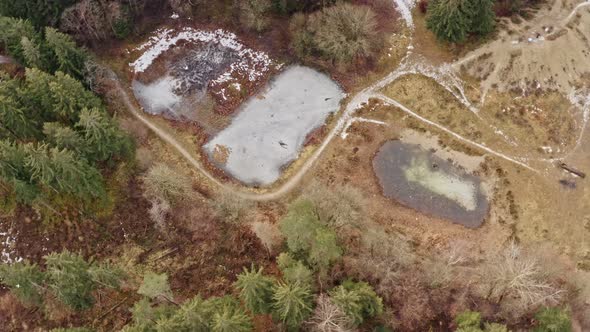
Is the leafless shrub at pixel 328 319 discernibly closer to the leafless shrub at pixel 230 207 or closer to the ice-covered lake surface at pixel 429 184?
the leafless shrub at pixel 230 207

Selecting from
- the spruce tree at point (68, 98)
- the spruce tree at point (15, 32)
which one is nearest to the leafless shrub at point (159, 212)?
the spruce tree at point (68, 98)

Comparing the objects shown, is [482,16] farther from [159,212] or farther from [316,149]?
[159,212]

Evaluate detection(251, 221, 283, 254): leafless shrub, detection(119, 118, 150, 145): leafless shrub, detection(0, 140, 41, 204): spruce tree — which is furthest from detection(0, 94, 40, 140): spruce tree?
detection(251, 221, 283, 254): leafless shrub

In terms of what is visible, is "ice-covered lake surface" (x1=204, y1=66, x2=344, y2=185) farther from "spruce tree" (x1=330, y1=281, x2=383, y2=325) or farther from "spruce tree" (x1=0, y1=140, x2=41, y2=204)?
"spruce tree" (x1=0, y1=140, x2=41, y2=204)

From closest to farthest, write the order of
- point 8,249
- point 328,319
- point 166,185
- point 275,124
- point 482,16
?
point 328,319 < point 166,185 < point 8,249 < point 482,16 < point 275,124

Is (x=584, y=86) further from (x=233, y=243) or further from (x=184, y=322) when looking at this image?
(x=184, y=322)

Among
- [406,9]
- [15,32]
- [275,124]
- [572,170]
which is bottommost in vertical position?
[572,170]

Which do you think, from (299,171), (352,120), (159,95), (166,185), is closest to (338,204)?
(299,171)

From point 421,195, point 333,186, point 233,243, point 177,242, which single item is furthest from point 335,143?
point 177,242
